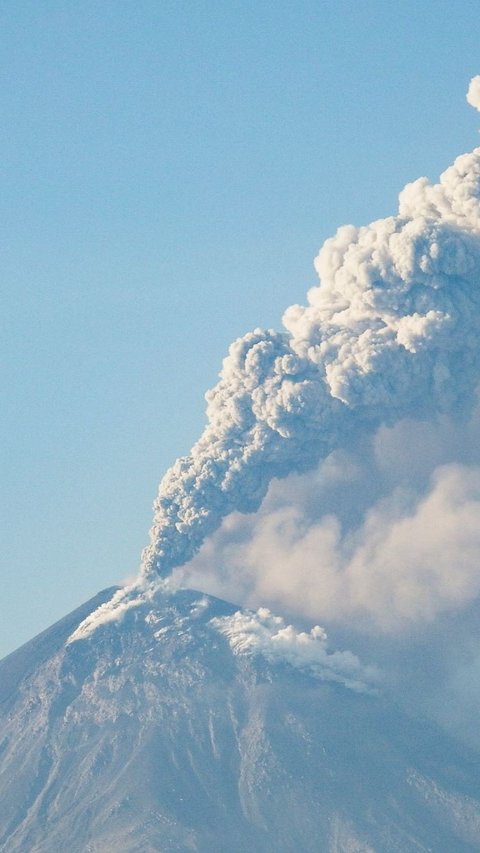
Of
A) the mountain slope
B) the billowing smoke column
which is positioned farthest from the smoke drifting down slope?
the mountain slope

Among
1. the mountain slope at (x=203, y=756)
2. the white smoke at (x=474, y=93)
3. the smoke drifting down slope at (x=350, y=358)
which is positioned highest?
the white smoke at (x=474, y=93)

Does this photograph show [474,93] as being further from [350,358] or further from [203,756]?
[203,756]

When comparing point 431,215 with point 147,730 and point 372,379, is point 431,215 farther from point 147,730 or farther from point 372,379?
point 147,730

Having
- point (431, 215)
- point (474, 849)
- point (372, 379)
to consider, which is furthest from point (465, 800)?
point (431, 215)

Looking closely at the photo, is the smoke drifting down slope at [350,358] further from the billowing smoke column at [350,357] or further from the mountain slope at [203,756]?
the mountain slope at [203,756]

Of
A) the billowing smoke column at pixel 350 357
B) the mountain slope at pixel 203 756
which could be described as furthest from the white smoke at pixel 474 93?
the mountain slope at pixel 203 756

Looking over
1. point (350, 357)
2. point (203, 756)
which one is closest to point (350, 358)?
point (350, 357)
